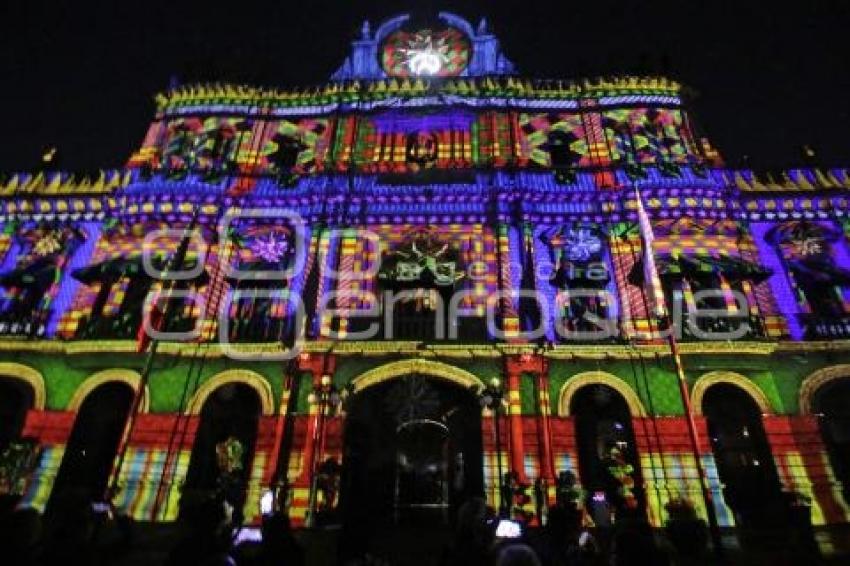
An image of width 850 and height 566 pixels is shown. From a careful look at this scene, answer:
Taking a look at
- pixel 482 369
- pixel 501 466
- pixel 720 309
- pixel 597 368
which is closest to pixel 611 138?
pixel 720 309

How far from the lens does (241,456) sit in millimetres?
14742

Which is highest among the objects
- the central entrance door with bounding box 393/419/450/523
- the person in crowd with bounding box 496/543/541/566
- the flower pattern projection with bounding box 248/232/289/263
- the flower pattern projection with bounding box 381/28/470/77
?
the flower pattern projection with bounding box 381/28/470/77

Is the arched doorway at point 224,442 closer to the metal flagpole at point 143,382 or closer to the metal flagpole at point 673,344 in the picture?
the metal flagpole at point 143,382

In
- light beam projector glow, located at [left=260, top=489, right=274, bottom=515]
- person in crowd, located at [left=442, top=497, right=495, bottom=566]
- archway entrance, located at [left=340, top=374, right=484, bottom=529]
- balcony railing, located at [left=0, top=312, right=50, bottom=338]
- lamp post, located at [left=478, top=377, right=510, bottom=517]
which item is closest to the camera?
person in crowd, located at [left=442, top=497, right=495, bottom=566]

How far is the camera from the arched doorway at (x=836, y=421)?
13734 millimetres

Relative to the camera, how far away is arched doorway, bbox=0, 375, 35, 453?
1497cm

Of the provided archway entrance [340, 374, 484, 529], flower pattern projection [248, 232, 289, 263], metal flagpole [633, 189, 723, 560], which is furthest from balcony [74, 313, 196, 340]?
metal flagpole [633, 189, 723, 560]

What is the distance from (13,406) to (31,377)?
114 centimetres

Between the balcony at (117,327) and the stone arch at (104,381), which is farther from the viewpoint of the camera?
the balcony at (117,327)

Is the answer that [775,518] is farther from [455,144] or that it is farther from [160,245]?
[160,245]

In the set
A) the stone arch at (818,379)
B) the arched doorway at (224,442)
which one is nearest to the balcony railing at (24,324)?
the arched doorway at (224,442)

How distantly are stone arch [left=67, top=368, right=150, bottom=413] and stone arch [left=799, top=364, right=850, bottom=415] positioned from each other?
19170 millimetres

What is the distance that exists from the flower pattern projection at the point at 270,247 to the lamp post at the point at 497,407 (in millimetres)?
8711

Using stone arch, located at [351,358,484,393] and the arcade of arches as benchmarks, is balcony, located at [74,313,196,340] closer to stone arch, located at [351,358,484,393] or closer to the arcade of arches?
the arcade of arches
